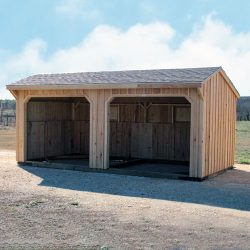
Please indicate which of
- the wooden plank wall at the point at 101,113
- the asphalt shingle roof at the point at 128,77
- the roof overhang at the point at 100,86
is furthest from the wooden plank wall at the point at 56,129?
the roof overhang at the point at 100,86

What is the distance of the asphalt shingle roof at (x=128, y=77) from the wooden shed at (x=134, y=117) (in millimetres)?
23

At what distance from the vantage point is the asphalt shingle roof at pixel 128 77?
13106mm

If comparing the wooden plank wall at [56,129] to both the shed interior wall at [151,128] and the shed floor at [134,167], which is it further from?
the shed interior wall at [151,128]

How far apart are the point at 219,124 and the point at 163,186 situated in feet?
11.3

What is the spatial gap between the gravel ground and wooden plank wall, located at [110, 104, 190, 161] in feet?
12.6

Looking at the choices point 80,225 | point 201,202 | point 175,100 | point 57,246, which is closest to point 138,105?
point 175,100

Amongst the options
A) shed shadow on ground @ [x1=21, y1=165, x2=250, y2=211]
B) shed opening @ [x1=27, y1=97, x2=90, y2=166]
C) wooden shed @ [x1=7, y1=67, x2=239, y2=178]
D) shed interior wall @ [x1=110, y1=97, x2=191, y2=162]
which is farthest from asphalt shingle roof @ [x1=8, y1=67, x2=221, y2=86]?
shed shadow on ground @ [x1=21, y1=165, x2=250, y2=211]

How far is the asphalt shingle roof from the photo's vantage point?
1311cm

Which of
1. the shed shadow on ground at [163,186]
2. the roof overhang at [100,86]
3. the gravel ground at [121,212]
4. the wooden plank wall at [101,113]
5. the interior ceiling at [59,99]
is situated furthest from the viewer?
the interior ceiling at [59,99]

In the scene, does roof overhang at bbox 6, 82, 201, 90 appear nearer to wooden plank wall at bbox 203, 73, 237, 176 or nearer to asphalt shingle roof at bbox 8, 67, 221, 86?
asphalt shingle roof at bbox 8, 67, 221, 86

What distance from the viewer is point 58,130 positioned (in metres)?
18.4

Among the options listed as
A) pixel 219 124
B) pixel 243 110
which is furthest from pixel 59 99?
pixel 243 110

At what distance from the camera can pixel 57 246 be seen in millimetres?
6543

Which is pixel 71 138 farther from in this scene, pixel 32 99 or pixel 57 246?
pixel 57 246
